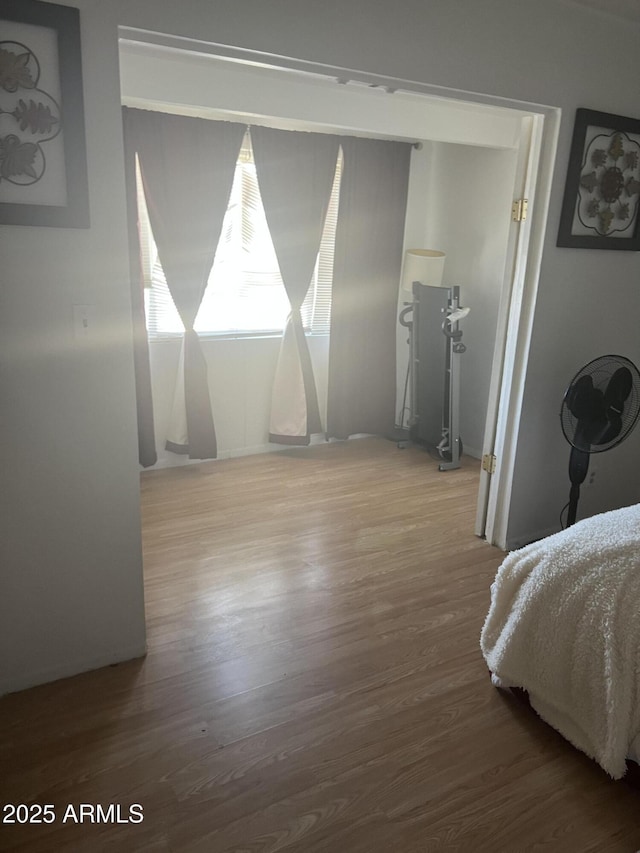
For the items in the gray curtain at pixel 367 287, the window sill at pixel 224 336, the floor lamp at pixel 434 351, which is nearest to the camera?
the window sill at pixel 224 336

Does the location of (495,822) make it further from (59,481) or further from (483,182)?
(483,182)

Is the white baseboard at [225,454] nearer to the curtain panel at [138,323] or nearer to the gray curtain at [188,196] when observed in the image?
the curtain panel at [138,323]

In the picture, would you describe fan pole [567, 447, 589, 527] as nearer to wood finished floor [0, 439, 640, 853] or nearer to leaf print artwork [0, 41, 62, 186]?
wood finished floor [0, 439, 640, 853]

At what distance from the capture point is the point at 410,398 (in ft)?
16.1

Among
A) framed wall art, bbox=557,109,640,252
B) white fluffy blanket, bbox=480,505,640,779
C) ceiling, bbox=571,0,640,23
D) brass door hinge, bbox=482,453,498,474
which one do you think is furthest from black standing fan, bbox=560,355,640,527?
ceiling, bbox=571,0,640,23

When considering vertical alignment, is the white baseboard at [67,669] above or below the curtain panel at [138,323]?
Answer: below

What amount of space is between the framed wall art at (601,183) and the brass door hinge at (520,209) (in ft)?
0.52


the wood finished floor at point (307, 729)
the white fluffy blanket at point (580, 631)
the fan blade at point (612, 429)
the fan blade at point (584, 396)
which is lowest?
the wood finished floor at point (307, 729)

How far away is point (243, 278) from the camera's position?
4270 mm

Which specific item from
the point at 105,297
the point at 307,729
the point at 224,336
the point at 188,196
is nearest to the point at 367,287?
the point at 224,336

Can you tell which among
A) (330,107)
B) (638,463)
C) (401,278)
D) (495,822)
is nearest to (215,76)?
(330,107)

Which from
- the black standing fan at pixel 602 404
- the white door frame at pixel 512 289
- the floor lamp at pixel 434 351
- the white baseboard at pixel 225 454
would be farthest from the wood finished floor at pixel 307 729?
the floor lamp at pixel 434 351

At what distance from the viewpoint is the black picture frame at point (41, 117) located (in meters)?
1.66

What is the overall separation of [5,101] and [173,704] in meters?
1.88
